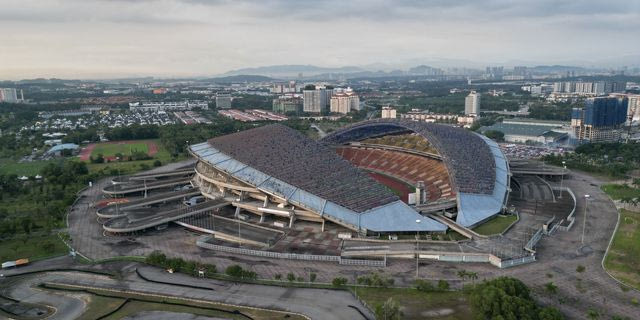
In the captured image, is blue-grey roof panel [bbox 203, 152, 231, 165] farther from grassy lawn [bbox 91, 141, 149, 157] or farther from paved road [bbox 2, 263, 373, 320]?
grassy lawn [bbox 91, 141, 149, 157]

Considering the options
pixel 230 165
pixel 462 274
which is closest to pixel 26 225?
pixel 230 165

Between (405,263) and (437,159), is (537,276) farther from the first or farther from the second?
(437,159)

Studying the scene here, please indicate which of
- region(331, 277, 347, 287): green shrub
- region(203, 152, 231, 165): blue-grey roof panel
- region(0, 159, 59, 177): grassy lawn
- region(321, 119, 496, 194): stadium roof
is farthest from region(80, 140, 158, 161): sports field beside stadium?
region(331, 277, 347, 287): green shrub

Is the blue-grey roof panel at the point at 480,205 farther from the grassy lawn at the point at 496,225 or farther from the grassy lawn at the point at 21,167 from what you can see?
the grassy lawn at the point at 21,167

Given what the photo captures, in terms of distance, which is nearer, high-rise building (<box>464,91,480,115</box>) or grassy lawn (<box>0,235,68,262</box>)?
grassy lawn (<box>0,235,68,262</box>)

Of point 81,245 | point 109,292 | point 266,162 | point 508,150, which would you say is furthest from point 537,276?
point 508,150

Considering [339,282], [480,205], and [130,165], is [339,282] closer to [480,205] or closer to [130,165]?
[480,205]
